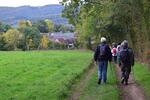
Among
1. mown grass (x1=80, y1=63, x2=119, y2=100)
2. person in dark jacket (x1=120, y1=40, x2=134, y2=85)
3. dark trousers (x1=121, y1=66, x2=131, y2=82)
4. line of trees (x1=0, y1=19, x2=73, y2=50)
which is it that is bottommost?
line of trees (x1=0, y1=19, x2=73, y2=50)

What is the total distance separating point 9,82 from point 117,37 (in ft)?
156

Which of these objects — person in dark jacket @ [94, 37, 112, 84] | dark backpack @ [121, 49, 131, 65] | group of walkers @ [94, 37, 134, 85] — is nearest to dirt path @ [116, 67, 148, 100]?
group of walkers @ [94, 37, 134, 85]

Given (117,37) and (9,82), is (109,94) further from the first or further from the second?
(117,37)

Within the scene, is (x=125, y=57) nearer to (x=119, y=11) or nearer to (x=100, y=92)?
(x=100, y=92)

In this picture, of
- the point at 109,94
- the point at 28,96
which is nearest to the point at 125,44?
the point at 109,94

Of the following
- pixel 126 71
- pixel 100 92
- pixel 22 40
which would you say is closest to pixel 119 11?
pixel 126 71

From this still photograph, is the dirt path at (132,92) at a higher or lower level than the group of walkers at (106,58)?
lower

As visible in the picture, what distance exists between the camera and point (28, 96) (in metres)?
17.9

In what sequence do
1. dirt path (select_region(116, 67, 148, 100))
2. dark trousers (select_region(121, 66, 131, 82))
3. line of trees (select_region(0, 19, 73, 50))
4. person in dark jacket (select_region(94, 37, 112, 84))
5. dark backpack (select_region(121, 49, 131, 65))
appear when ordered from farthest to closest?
line of trees (select_region(0, 19, 73, 50)) → dark trousers (select_region(121, 66, 131, 82)) → dark backpack (select_region(121, 49, 131, 65)) → person in dark jacket (select_region(94, 37, 112, 84)) → dirt path (select_region(116, 67, 148, 100))

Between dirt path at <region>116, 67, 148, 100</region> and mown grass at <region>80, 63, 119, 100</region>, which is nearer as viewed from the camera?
mown grass at <region>80, 63, 119, 100</region>

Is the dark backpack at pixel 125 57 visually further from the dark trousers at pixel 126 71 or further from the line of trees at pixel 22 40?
the line of trees at pixel 22 40

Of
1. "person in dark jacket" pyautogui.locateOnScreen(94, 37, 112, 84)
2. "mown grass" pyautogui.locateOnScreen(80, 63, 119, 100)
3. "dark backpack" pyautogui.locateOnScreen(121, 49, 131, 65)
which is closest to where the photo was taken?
"mown grass" pyautogui.locateOnScreen(80, 63, 119, 100)

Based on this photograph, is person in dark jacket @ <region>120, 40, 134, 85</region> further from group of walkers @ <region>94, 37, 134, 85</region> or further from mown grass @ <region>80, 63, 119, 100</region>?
mown grass @ <region>80, 63, 119, 100</region>

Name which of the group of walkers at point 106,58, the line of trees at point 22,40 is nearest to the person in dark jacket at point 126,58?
the group of walkers at point 106,58
